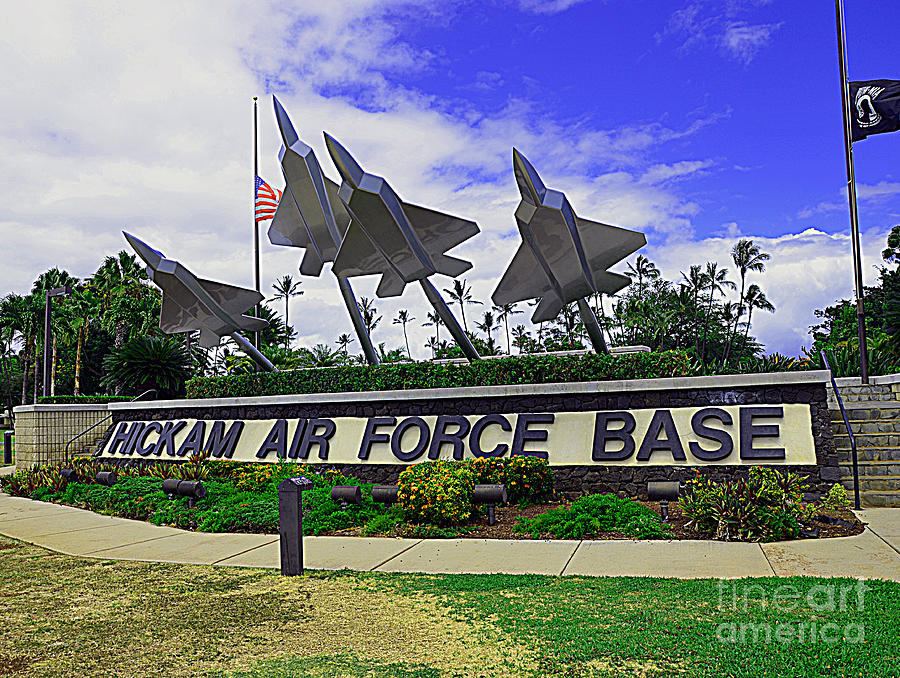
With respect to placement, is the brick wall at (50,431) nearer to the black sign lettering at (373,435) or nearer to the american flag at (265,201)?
the black sign lettering at (373,435)

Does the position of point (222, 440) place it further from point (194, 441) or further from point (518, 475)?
point (518, 475)

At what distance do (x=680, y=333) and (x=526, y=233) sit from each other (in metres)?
48.4

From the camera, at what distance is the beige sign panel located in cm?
1117

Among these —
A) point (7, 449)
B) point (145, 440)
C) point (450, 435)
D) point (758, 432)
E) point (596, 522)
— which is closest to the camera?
point (596, 522)

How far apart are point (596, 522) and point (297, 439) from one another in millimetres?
7600

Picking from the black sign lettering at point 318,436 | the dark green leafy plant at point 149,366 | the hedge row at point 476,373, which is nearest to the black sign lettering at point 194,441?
the hedge row at point 476,373

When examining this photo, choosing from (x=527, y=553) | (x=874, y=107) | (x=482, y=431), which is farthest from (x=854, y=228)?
(x=527, y=553)

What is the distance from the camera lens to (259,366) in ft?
63.3

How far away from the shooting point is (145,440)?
17.5 meters

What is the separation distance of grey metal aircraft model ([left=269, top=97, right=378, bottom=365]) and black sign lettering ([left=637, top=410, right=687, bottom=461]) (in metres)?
7.89

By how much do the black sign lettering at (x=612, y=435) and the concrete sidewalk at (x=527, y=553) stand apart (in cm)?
317

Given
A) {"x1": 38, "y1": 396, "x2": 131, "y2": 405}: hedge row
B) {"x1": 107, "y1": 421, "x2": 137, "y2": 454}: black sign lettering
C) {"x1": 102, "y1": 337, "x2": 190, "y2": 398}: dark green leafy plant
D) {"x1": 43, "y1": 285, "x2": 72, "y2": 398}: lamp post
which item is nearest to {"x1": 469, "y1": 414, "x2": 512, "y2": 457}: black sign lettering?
{"x1": 107, "y1": 421, "x2": 137, "y2": 454}: black sign lettering

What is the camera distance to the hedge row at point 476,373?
1342 centimetres

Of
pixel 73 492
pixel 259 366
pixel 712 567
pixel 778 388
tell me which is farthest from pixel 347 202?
pixel 712 567
